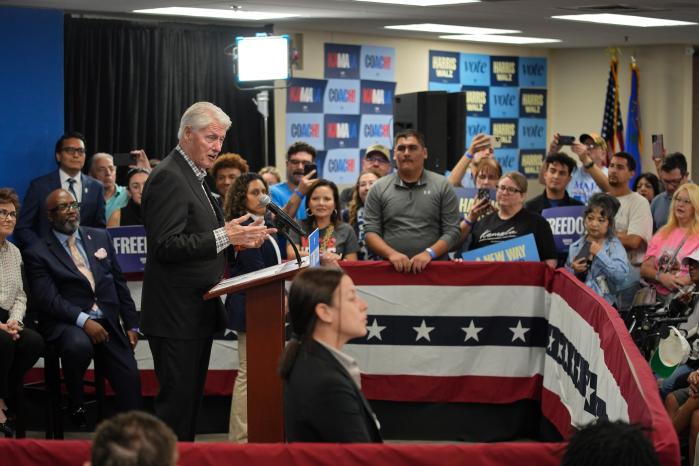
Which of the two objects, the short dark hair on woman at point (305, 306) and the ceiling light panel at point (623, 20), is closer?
the short dark hair on woman at point (305, 306)

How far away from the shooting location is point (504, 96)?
47.2 ft

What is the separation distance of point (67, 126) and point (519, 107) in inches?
260

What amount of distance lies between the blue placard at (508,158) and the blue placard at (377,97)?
2.06 meters

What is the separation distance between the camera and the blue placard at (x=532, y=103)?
48.1 feet

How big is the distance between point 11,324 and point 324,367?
3175mm

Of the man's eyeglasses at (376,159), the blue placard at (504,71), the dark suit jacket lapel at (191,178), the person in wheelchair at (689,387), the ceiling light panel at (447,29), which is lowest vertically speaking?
the person in wheelchair at (689,387)

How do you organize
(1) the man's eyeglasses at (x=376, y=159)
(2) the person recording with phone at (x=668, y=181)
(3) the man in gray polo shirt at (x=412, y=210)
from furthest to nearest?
(1) the man's eyeglasses at (x=376, y=159) < (2) the person recording with phone at (x=668, y=181) < (3) the man in gray polo shirt at (x=412, y=210)

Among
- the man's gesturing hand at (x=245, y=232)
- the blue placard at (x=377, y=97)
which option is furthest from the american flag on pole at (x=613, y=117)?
→ the man's gesturing hand at (x=245, y=232)

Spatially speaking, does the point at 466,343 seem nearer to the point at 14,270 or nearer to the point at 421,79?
the point at 14,270

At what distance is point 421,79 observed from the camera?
43.5ft

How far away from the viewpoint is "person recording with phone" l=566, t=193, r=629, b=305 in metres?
6.33

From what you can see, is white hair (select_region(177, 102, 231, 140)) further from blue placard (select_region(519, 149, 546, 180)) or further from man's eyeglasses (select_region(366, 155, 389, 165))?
blue placard (select_region(519, 149, 546, 180))

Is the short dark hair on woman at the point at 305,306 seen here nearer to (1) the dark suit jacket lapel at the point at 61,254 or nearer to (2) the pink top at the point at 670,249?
(1) the dark suit jacket lapel at the point at 61,254

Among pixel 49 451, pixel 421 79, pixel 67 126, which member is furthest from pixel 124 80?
pixel 49 451
